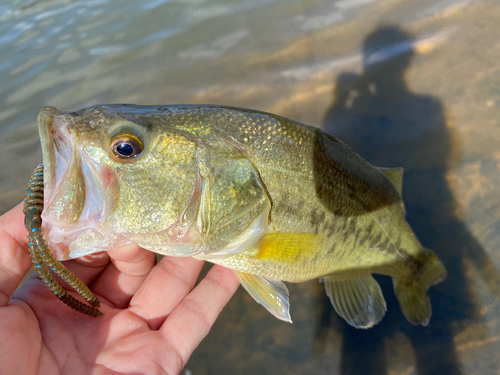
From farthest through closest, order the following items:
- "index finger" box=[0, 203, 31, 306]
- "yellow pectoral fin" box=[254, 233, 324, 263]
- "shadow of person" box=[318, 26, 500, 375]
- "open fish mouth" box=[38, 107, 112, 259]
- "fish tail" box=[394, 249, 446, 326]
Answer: "shadow of person" box=[318, 26, 500, 375], "fish tail" box=[394, 249, 446, 326], "yellow pectoral fin" box=[254, 233, 324, 263], "index finger" box=[0, 203, 31, 306], "open fish mouth" box=[38, 107, 112, 259]

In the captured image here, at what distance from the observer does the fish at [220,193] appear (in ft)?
4.58

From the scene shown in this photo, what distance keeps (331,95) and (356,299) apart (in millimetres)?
2602

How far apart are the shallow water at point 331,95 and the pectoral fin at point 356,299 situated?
1.74 ft

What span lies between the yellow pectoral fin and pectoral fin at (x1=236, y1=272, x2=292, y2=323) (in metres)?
0.21

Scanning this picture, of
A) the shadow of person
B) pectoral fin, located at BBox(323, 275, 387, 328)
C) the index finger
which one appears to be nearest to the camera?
the index finger

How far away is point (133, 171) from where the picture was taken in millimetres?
1457

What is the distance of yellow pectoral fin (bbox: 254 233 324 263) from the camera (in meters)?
1.79

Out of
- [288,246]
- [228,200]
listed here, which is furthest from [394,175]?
[228,200]

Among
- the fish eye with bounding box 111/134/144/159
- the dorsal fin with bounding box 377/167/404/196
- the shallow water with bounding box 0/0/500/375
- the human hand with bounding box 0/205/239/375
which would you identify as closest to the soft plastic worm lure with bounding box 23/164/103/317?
the human hand with bounding box 0/205/239/375

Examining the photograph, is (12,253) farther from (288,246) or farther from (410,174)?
(410,174)

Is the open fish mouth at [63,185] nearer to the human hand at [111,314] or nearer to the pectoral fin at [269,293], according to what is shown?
the human hand at [111,314]

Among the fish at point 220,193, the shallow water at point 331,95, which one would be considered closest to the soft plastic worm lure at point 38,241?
the fish at point 220,193

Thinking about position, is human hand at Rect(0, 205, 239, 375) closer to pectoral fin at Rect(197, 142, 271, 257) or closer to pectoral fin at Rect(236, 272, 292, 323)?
pectoral fin at Rect(236, 272, 292, 323)

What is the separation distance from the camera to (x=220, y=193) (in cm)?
157
